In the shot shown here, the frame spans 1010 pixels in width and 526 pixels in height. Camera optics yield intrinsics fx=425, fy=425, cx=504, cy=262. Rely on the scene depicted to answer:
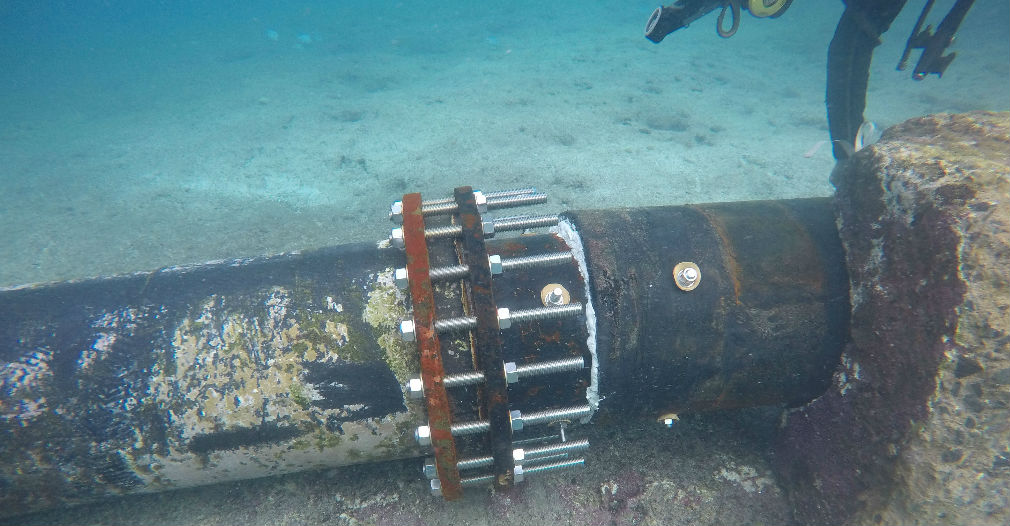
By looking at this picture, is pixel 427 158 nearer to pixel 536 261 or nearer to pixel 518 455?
pixel 536 261

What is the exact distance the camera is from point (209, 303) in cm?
144

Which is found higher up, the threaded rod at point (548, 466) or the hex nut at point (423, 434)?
the hex nut at point (423, 434)

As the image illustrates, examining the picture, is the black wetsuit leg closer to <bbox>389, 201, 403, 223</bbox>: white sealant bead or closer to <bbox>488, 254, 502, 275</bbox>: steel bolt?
<bbox>488, 254, 502, 275</bbox>: steel bolt

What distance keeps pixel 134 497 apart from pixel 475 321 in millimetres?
1905

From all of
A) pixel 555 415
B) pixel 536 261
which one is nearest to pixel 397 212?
pixel 536 261

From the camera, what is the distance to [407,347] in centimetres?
139

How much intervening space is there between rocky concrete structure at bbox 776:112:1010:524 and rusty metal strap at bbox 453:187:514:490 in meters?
1.21

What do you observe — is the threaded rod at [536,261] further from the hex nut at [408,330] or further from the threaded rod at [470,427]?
the threaded rod at [470,427]

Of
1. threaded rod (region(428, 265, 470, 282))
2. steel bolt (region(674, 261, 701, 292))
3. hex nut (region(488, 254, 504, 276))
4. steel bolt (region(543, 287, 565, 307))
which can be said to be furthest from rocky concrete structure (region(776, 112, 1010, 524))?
threaded rod (region(428, 265, 470, 282))

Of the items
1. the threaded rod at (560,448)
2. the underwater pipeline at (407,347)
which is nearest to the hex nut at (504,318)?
the underwater pipeline at (407,347)

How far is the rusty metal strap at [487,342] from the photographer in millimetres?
1220

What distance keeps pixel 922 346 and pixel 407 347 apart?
1585 mm

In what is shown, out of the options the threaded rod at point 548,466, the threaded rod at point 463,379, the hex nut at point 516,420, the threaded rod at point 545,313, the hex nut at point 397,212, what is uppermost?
the hex nut at point 397,212

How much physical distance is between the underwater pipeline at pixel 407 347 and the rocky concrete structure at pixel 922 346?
0.14 meters
